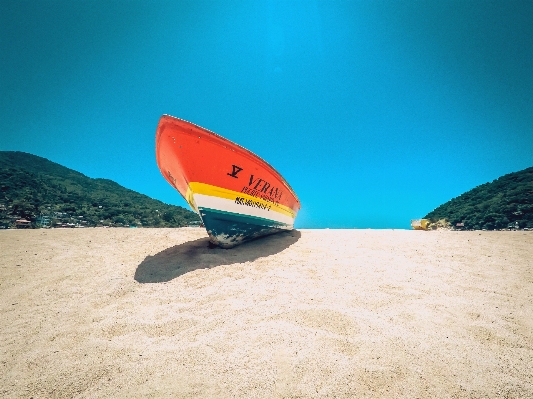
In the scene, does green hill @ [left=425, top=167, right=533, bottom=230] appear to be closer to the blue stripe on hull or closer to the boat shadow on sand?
the boat shadow on sand

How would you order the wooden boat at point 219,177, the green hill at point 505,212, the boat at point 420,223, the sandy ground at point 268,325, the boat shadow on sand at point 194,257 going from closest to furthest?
the sandy ground at point 268,325 < the boat shadow on sand at point 194,257 < the wooden boat at point 219,177 < the boat at point 420,223 < the green hill at point 505,212

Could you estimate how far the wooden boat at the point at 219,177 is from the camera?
13.4ft

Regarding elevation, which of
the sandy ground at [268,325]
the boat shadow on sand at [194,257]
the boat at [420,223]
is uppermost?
the boat at [420,223]

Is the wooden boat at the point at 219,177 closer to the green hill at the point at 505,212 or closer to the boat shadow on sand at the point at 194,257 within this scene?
the boat shadow on sand at the point at 194,257

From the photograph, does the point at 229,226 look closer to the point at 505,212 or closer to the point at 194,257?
the point at 194,257

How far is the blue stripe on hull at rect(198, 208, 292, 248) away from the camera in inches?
176

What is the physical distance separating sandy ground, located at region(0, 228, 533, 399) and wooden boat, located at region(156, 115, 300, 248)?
695 millimetres

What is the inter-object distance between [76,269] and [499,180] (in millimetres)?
41686

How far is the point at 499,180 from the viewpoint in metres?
28.2

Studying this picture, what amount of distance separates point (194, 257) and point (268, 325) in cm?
251

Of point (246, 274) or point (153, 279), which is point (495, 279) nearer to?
point (246, 274)

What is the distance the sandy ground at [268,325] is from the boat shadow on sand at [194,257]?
0.04m

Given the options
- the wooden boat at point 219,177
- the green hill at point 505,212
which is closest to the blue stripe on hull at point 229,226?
the wooden boat at point 219,177

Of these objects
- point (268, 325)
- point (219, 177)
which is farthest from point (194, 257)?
point (268, 325)
